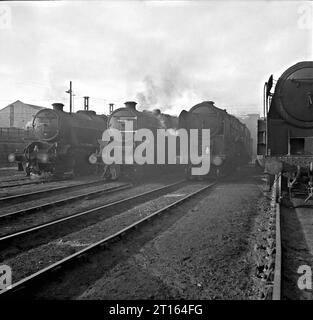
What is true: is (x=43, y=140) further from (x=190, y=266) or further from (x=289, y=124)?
(x=190, y=266)

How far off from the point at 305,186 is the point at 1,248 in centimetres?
712

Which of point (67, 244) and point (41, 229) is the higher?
point (41, 229)

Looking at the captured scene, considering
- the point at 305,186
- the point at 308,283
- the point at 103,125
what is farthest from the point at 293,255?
the point at 103,125

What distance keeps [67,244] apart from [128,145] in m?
8.57

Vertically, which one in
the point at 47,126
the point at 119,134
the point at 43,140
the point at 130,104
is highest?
the point at 130,104

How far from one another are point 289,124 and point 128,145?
7.04 m

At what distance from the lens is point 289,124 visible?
27.5 ft

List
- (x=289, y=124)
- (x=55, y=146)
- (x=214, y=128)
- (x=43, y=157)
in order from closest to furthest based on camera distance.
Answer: (x=289, y=124)
(x=214, y=128)
(x=43, y=157)
(x=55, y=146)

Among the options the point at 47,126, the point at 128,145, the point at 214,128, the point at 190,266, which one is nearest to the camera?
the point at 190,266

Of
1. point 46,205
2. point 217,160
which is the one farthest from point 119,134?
point 46,205

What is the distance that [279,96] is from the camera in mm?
8297

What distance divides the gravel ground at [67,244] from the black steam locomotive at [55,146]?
Answer: 335 inches

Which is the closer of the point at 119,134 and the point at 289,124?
the point at 289,124
